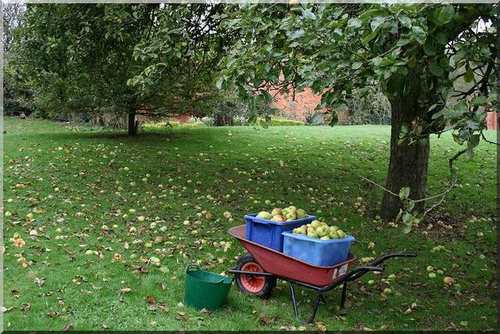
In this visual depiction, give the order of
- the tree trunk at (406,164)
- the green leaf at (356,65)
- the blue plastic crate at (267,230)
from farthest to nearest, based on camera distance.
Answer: the tree trunk at (406,164), the blue plastic crate at (267,230), the green leaf at (356,65)

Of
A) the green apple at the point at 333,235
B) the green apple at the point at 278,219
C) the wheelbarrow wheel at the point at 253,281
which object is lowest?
the wheelbarrow wheel at the point at 253,281

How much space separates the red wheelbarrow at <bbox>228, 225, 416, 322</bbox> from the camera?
14.6 feet

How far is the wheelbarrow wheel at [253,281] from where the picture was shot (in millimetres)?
4891

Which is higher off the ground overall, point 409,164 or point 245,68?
point 245,68

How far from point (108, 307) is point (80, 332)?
471 millimetres

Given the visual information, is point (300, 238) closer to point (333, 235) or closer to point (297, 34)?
point (333, 235)

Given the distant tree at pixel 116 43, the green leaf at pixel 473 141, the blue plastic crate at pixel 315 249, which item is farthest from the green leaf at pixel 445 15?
the distant tree at pixel 116 43

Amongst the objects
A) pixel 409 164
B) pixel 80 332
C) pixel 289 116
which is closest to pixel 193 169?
pixel 409 164

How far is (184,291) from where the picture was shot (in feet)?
16.3

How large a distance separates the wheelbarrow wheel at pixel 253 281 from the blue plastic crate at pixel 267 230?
309mm

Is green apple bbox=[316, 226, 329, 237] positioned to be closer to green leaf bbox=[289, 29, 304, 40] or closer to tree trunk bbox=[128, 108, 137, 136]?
green leaf bbox=[289, 29, 304, 40]

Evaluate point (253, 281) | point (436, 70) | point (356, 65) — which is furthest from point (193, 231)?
point (436, 70)

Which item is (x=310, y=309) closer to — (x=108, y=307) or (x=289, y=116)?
(x=108, y=307)

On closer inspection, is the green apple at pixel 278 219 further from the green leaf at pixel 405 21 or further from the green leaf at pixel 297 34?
the green leaf at pixel 405 21
